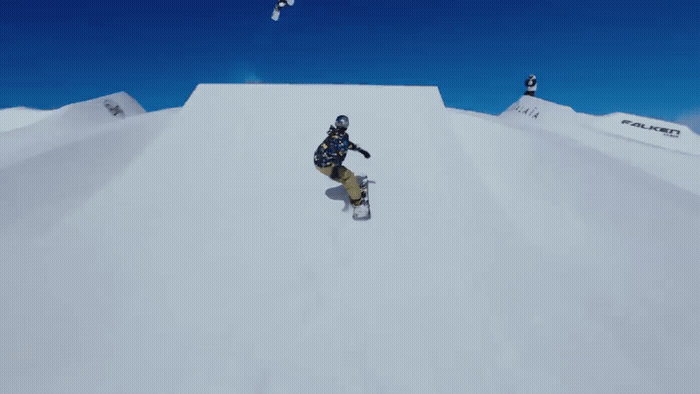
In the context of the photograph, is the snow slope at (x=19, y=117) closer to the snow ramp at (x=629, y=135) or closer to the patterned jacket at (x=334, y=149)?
the patterned jacket at (x=334, y=149)

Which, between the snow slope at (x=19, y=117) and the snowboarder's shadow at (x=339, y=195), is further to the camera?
the snow slope at (x=19, y=117)

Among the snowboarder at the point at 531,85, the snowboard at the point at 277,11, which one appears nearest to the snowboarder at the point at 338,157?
the snowboard at the point at 277,11

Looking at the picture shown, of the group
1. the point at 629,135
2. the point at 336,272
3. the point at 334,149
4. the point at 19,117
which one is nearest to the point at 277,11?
the point at 334,149

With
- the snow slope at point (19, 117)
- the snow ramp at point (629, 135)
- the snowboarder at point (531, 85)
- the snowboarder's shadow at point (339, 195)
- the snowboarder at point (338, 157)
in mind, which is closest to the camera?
the snowboarder at point (338, 157)

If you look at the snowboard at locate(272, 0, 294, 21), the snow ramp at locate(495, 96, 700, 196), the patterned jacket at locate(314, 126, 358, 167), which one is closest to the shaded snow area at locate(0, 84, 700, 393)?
the patterned jacket at locate(314, 126, 358, 167)

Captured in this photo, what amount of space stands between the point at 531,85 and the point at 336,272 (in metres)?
24.9

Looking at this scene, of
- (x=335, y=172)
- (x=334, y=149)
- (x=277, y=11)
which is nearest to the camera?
(x=334, y=149)

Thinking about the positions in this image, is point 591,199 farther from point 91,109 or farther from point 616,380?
point 91,109

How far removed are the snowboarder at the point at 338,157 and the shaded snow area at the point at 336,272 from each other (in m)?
0.58

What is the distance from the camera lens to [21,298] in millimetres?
4289

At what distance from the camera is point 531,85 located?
24000 mm

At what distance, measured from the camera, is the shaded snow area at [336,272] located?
3.86m

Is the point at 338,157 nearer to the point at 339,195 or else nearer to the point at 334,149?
the point at 334,149

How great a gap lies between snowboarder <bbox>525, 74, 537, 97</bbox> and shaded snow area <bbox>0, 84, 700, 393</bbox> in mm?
16981
